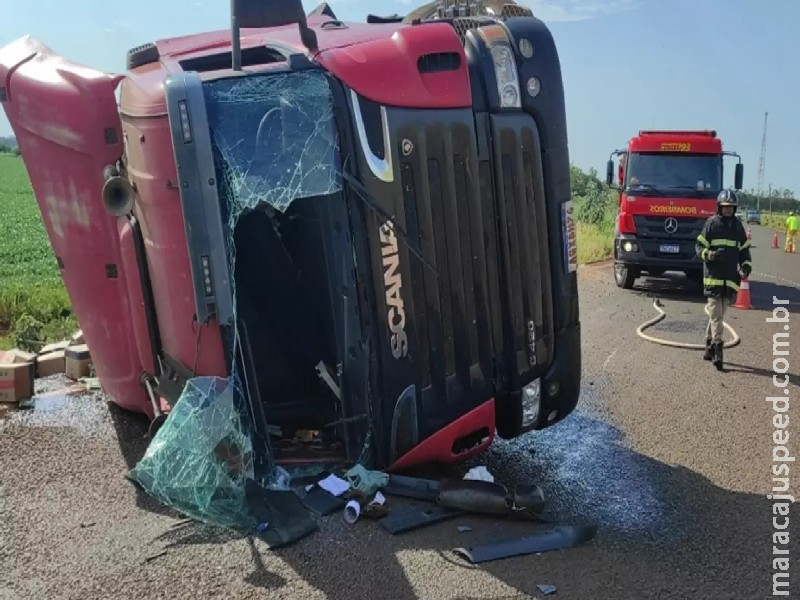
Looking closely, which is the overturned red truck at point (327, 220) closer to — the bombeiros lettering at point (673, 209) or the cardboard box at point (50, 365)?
the cardboard box at point (50, 365)

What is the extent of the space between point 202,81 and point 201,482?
1.81 meters

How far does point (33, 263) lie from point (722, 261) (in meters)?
14.7

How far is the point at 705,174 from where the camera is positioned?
12594mm

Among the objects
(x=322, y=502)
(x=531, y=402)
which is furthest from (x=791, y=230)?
(x=322, y=502)

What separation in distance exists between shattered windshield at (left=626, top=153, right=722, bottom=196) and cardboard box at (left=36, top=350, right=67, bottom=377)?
9142 millimetres

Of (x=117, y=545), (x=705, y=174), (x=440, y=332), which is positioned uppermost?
(x=440, y=332)

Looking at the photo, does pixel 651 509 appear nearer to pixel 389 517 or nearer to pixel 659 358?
pixel 389 517

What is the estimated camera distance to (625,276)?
13.0 metres

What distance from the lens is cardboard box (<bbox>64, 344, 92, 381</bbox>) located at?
630 cm

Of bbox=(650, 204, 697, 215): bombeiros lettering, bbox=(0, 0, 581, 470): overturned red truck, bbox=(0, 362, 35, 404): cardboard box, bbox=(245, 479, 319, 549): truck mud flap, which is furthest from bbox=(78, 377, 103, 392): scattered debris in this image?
bbox=(650, 204, 697, 215): bombeiros lettering

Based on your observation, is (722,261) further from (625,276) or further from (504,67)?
(625,276)

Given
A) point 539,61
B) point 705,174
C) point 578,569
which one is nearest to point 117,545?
point 578,569

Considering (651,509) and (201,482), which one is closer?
(201,482)

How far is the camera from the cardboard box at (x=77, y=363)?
6.30 meters
